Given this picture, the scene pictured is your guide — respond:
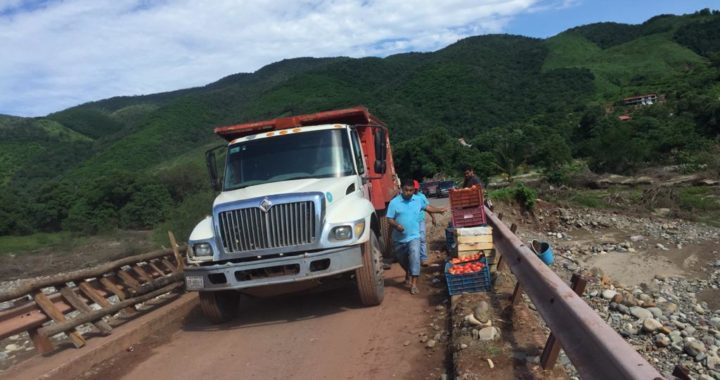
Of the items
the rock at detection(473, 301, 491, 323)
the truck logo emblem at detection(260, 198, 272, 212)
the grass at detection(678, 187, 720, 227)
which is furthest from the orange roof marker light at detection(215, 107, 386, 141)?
the grass at detection(678, 187, 720, 227)

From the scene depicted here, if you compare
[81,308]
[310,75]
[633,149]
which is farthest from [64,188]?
[310,75]

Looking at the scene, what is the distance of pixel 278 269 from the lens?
6.20m

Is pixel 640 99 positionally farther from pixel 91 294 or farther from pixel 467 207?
pixel 91 294

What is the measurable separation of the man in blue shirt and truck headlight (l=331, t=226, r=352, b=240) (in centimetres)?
→ 146

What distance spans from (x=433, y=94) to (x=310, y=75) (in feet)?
95.0

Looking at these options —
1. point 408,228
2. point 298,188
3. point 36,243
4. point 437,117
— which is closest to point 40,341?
point 298,188

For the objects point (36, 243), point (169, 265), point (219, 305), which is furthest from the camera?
point (36, 243)

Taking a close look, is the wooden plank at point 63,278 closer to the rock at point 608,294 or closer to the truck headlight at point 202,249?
the truck headlight at point 202,249

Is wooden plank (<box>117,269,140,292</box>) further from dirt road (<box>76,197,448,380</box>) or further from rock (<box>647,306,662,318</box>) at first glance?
rock (<box>647,306,662,318</box>)

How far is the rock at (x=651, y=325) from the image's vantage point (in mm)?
5646

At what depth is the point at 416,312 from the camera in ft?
21.8

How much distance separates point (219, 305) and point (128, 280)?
2220 millimetres

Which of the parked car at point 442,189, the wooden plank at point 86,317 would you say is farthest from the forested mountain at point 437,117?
the wooden plank at point 86,317

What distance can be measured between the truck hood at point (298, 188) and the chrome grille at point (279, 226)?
0.24 meters
